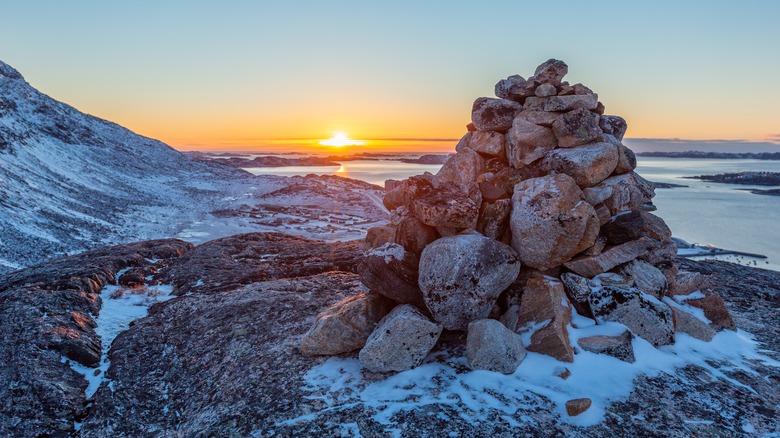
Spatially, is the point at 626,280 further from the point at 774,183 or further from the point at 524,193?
the point at 774,183

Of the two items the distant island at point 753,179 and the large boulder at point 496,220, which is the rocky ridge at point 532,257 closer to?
the large boulder at point 496,220

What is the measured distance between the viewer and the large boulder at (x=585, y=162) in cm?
1166

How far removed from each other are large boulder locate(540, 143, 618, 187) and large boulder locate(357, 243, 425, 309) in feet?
15.3

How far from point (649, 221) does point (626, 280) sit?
9.17 feet

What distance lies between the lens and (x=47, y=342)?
12008mm

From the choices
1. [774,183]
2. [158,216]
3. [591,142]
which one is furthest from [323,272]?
[774,183]

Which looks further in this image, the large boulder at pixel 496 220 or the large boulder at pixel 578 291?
the large boulder at pixel 496 220

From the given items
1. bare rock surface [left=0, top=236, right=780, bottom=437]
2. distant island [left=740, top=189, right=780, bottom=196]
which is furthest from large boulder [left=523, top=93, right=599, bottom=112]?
distant island [left=740, top=189, right=780, bottom=196]

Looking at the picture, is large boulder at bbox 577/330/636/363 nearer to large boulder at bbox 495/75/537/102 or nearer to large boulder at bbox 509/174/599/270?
large boulder at bbox 509/174/599/270

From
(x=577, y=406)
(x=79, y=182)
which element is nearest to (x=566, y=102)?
(x=577, y=406)

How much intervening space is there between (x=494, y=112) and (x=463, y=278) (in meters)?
5.81

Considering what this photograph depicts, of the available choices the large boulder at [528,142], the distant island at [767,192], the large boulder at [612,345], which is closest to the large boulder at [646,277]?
the large boulder at [612,345]

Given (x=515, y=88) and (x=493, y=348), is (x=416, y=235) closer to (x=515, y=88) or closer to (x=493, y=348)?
(x=493, y=348)

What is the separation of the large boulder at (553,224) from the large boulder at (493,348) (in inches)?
93.4
